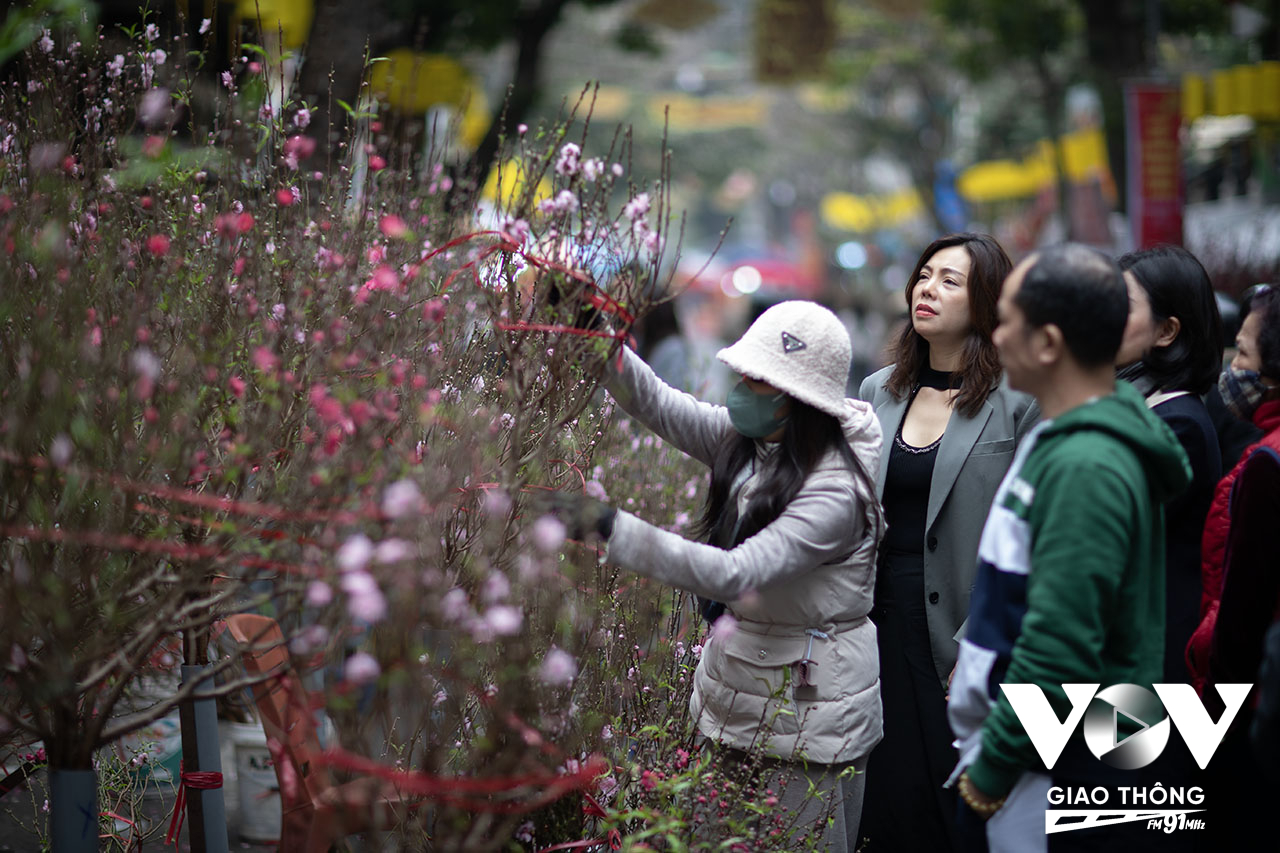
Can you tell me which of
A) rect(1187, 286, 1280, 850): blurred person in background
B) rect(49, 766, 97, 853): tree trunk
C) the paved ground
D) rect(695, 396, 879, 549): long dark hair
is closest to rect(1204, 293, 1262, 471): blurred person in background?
rect(1187, 286, 1280, 850): blurred person in background

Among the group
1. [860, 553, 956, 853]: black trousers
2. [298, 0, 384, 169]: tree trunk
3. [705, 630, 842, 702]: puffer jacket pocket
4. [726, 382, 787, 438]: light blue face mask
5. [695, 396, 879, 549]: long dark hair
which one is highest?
[298, 0, 384, 169]: tree trunk

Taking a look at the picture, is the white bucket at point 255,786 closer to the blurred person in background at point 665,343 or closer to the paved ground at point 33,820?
the paved ground at point 33,820

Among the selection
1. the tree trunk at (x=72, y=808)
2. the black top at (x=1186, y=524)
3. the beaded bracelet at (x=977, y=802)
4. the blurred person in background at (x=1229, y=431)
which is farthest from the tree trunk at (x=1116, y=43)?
the tree trunk at (x=72, y=808)

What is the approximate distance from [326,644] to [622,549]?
569mm

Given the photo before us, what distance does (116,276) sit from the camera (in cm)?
256

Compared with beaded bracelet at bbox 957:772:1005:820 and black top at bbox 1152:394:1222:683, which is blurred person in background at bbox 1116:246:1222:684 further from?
beaded bracelet at bbox 957:772:1005:820

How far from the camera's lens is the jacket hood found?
6.56 ft

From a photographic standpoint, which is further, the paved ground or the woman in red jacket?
the paved ground

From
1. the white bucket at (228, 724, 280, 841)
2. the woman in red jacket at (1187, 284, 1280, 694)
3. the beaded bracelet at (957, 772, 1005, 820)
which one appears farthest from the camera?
the white bucket at (228, 724, 280, 841)

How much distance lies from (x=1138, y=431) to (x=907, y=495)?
1242mm

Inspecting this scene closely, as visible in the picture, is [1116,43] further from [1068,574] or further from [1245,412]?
[1068,574]

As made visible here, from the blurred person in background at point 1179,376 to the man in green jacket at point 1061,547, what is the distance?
0.92 metres

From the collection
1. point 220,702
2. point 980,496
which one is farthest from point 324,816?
point 220,702

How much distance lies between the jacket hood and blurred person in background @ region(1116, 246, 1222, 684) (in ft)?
3.06
